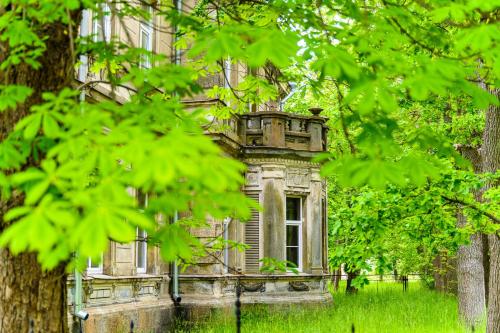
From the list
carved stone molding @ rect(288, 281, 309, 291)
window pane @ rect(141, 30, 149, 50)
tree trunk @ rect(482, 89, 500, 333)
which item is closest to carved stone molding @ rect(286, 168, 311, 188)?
carved stone molding @ rect(288, 281, 309, 291)

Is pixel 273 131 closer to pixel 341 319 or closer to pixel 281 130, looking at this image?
pixel 281 130

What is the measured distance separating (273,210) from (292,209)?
3.48 feet

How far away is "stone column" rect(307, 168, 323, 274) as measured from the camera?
19375 millimetres

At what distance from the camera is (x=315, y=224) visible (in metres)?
19.6

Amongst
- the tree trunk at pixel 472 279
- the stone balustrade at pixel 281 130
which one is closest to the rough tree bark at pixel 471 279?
the tree trunk at pixel 472 279

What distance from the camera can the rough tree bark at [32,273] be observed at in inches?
184

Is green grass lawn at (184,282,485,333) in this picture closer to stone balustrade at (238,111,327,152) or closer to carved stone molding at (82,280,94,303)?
carved stone molding at (82,280,94,303)

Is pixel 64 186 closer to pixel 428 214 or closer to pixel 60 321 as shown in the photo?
pixel 60 321

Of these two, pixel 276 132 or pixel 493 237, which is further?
pixel 276 132

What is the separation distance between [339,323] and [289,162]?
5120 mm

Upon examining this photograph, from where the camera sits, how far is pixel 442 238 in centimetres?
1023

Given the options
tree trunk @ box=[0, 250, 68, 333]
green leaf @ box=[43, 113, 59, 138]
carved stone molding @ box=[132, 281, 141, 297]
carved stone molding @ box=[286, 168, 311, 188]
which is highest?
carved stone molding @ box=[286, 168, 311, 188]

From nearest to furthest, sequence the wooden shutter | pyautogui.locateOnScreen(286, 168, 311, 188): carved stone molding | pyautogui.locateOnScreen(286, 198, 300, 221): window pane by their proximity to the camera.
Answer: the wooden shutter, pyautogui.locateOnScreen(286, 168, 311, 188): carved stone molding, pyautogui.locateOnScreen(286, 198, 300, 221): window pane

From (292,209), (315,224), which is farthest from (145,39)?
(315,224)
